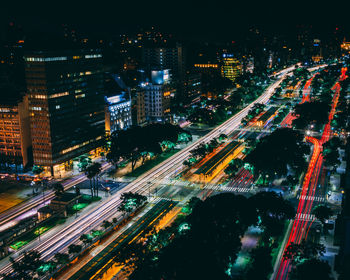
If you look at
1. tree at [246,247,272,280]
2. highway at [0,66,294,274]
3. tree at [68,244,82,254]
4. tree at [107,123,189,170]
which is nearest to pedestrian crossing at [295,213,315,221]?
tree at [246,247,272,280]

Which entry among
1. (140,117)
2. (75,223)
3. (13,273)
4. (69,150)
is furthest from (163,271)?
(140,117)

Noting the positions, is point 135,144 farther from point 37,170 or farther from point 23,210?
point 23,210

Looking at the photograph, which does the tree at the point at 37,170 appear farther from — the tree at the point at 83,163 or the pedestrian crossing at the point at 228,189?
the pedestrian crossing at the point at 228,189

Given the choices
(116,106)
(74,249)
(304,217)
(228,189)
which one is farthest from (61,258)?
(116,106)

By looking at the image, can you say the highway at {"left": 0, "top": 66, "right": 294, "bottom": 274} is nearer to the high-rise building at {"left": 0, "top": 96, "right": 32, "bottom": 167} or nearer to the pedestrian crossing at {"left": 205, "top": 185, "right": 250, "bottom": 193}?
the pedestrian crossing at {"left": 205, "top": 185, "right": 250, "bottom": 193}

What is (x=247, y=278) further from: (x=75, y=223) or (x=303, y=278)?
(x=75, y=223)
